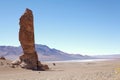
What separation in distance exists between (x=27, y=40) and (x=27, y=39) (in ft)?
0.56

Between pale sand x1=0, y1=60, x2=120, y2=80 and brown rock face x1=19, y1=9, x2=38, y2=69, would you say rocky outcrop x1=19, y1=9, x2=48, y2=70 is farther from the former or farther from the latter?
pale sand x1=0, y1=60, x2=120, y2=80

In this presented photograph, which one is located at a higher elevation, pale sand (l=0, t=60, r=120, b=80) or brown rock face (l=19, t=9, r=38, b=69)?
brown rock face (l=19, t=9, r=38, b=69)

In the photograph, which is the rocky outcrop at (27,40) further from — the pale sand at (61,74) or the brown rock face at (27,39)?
the pale sand at (61,74)

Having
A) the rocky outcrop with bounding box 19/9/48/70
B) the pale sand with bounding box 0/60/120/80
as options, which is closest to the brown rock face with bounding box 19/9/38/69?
the rocky outcrop with bounding box 19/9/48/70

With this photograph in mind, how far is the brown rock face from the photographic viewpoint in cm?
4531

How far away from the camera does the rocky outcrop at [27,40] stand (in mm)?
45312

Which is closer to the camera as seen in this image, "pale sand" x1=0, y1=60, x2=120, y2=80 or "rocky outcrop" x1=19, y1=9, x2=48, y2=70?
"pale sand" x1=0, y1=60, x2=120, y2=80

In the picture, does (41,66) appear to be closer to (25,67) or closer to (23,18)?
(25,67)

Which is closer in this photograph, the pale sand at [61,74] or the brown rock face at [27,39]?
the pale sand at [61,74]

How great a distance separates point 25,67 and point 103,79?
22114mm

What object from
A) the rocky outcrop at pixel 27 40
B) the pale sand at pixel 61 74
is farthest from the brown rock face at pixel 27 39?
the pale sand at pixel 61 74

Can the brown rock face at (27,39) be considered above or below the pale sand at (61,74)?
above


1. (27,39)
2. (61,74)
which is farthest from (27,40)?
(61,74)

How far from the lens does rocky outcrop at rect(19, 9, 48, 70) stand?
4531 cm
